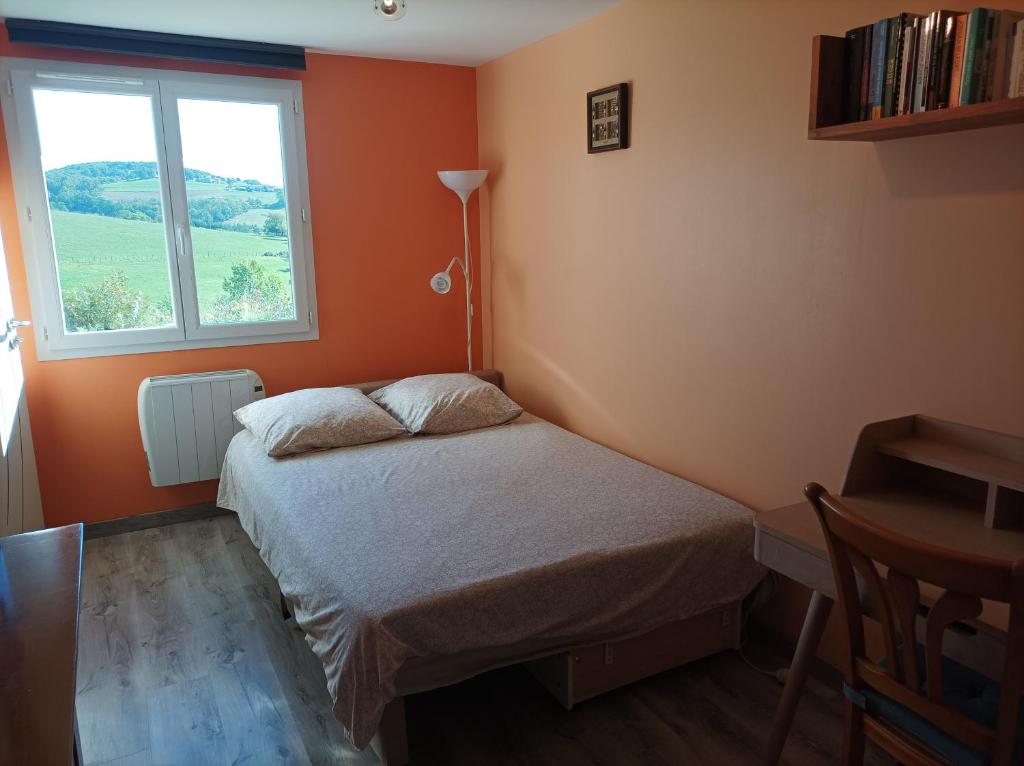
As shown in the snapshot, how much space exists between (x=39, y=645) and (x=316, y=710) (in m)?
1.18

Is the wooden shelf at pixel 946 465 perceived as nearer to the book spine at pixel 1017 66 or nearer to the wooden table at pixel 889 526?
the wooden table at pixel 889 526

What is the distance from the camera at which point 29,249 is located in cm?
320

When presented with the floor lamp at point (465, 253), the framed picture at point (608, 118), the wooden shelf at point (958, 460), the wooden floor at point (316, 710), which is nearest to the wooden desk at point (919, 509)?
the wooden shelf at point (958, 460)

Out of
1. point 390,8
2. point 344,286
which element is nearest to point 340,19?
point 390,8

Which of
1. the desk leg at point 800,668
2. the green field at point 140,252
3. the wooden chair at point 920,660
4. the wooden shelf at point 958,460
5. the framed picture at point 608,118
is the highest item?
the framed picture at point 608,118

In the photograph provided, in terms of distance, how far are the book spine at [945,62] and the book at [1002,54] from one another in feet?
0.27

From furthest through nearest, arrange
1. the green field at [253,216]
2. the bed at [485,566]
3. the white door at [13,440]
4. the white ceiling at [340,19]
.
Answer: the green field at [253,216]
the white ceiling at [340,19]
the white door at [13,440]
the bed at [485,566]

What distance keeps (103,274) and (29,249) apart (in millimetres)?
300

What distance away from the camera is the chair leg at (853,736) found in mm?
1527

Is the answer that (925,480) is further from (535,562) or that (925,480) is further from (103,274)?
(103,274)

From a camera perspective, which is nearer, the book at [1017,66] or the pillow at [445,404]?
the book at [1017,66]

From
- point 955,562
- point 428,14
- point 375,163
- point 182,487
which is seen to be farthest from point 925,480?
point 182,487

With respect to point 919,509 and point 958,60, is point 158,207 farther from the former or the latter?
point 919,509

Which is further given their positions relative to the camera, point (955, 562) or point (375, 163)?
point (375, 163)
